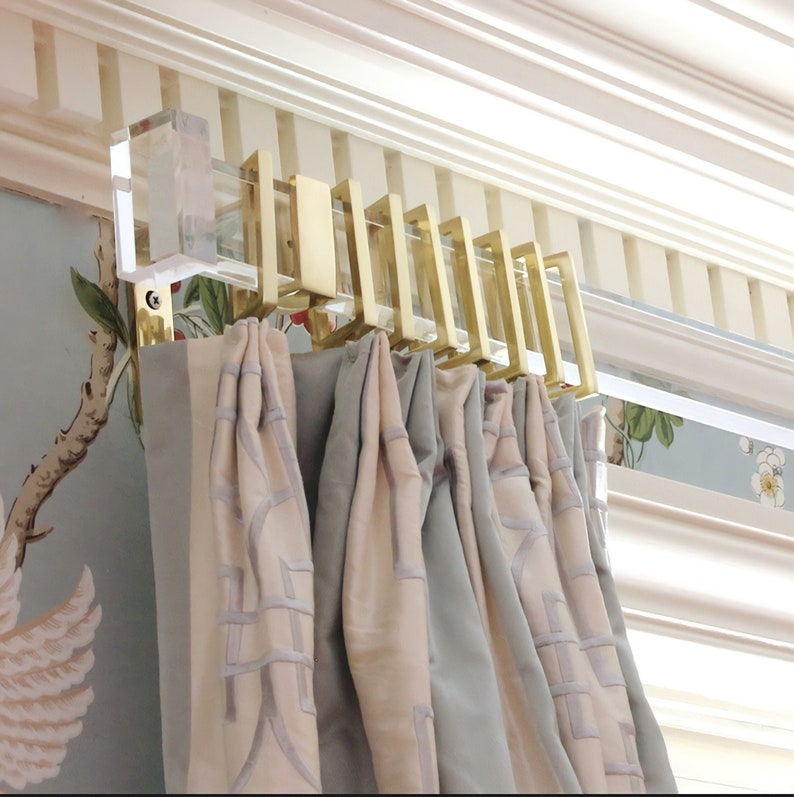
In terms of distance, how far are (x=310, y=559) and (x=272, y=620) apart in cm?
5

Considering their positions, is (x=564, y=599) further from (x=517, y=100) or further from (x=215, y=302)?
(x=517, y=100)

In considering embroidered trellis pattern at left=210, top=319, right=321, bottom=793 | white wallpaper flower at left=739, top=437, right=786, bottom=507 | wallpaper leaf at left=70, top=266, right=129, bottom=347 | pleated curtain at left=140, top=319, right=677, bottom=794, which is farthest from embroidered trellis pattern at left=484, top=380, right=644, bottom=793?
white wallpaper flower at left=739, top=437, right=786, bottom=507

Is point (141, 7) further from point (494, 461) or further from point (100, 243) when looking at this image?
point (494, 461)

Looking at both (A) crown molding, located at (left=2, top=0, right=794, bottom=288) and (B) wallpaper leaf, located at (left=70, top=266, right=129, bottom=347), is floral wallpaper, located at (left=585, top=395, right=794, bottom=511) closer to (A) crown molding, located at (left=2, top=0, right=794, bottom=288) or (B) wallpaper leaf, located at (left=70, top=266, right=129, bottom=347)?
(A) crown molding, located at (left=2, top=0, right=794, bottom=288)

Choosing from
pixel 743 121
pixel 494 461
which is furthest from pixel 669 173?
pixel 494 461

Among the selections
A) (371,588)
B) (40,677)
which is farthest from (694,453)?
(40,677)

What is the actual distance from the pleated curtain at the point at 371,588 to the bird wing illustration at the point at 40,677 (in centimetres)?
9

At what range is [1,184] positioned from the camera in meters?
1.00

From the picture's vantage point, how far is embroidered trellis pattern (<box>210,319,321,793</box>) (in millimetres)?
745

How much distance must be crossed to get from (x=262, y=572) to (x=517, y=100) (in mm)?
604

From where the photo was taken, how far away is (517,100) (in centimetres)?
123

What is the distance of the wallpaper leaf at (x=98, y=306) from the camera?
1.00 meters

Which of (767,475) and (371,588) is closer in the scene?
(371,588)

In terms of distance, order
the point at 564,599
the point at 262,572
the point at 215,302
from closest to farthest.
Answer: the point at 262,572 < the point at 564,599 < the point at 215,302
